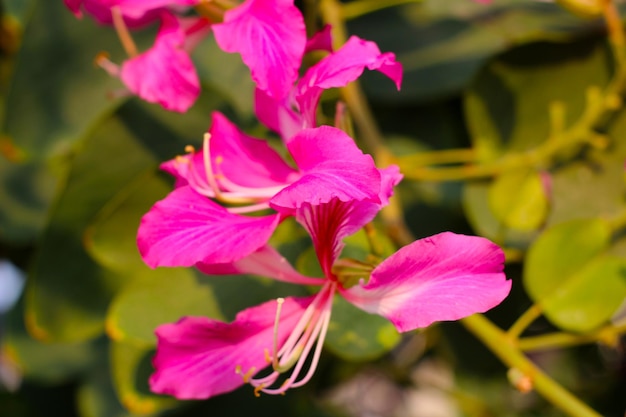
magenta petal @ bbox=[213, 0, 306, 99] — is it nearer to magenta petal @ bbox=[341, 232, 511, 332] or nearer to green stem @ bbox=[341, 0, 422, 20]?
magenta petal @ bbox=[341, 232, 511, 332]

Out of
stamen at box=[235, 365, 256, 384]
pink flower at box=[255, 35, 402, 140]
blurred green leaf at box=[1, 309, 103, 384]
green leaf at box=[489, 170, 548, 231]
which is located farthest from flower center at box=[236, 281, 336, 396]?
blurred green leaf at box=[1, 309, 103, 384]

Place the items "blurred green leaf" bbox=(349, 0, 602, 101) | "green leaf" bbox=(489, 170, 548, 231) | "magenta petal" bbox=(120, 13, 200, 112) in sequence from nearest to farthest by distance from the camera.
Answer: "magenta petal" bbox=(120, 13, 200, 112) → "green leaf" bbox=(489, 170, 548, 231) → "blurred green leaf" bbox=(349, 0, 602, 101)

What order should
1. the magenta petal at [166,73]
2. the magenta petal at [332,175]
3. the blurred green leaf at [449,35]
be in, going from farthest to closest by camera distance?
the blurred green leaf at [449,35]
the magenta petal at [166,73]
the magenta petal at [332,175]

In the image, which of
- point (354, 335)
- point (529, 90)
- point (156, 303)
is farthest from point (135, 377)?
point (529, 90)

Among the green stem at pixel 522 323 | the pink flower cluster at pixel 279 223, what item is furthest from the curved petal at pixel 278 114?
the green stem at pixel 522 323

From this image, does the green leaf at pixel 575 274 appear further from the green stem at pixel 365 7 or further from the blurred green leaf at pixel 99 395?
the blurred green leaf at pixel 99 395

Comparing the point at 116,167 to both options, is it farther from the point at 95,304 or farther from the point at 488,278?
the point at 488,278
